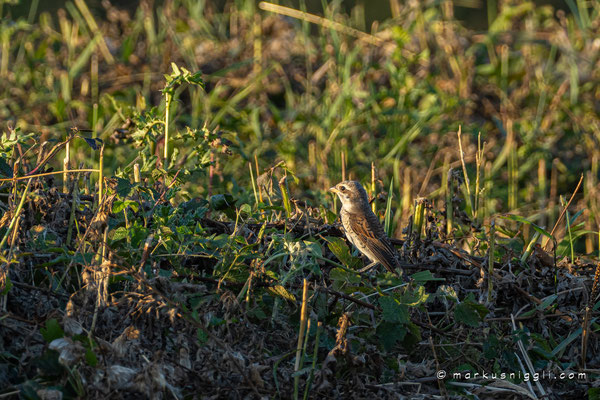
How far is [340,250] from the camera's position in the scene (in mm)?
4184

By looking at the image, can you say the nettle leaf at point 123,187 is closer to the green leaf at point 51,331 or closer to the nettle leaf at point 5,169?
the nettle leaf at point 5,169

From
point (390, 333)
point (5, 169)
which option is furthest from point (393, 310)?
point (5, 169)

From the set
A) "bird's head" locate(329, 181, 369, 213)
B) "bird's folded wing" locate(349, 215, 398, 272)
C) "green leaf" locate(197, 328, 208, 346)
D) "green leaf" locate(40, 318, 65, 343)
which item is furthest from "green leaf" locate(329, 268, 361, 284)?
"green leaf" locate(40, 318, 65, 343)

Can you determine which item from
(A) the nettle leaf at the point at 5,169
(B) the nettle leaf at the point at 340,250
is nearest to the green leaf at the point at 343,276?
(B) the nettle leaf at the point at 340,250

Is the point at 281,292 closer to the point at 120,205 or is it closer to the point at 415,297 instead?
the point at 415,297

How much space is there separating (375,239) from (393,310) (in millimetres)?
805

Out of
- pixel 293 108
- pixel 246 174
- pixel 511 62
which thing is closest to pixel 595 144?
pixel 511 62

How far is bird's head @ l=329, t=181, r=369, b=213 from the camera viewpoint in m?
4.86

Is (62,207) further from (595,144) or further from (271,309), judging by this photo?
(595,144)

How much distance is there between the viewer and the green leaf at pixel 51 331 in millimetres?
3139

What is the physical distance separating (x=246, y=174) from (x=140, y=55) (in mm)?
2824

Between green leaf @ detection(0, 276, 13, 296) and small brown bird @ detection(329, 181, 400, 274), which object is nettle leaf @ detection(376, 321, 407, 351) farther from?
green leaf @ detection(0, 276, 13, 296)

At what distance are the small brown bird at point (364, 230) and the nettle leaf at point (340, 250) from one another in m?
0.12

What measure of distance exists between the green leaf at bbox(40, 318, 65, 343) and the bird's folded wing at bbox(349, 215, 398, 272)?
177 centimetres
